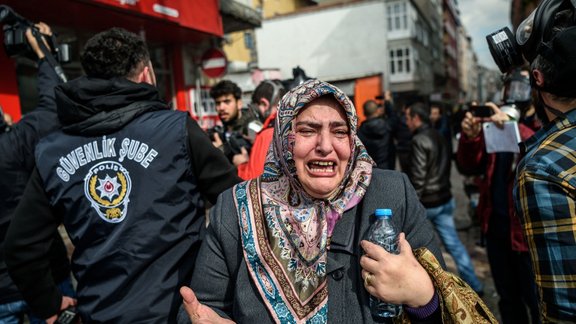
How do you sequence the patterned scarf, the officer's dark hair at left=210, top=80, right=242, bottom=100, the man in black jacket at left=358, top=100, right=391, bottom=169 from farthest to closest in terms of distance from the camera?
the man in black jacket at left=358, top=100, right=391, bottom=169
the officer's dark hair at left=210, top=80, right=242, bottom=100
the patterned scarf

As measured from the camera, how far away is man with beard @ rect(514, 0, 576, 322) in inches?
54.1

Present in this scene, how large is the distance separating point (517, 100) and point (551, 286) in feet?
7.53

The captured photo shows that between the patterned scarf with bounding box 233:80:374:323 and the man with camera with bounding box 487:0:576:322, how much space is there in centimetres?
61

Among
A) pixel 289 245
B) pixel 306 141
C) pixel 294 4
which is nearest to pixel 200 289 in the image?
pixel 289 245

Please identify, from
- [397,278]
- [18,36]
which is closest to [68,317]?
[18,36]

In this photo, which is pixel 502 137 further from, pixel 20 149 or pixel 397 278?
pixel 20 149

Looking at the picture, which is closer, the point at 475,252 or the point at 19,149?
the point at 19,149

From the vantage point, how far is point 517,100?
329 cm

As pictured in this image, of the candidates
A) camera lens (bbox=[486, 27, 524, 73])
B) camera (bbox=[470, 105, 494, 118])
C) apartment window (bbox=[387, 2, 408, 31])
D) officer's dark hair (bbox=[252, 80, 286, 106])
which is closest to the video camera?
officer's dark hair (bbox=[252, 80, 286, 106])

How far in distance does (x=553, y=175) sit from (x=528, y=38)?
0.68 m

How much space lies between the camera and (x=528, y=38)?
5.72 feet

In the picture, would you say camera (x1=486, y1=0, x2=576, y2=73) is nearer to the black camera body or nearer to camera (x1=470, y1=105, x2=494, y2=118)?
camera (x1=470, y1=105, x2=494, y2=118)

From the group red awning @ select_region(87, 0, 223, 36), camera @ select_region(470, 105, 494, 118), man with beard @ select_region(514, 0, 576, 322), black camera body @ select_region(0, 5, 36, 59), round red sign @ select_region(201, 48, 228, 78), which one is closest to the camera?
man with beard @ select_region(514, 0, 576, 322)

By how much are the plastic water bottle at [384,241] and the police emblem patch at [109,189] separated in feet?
3.75
